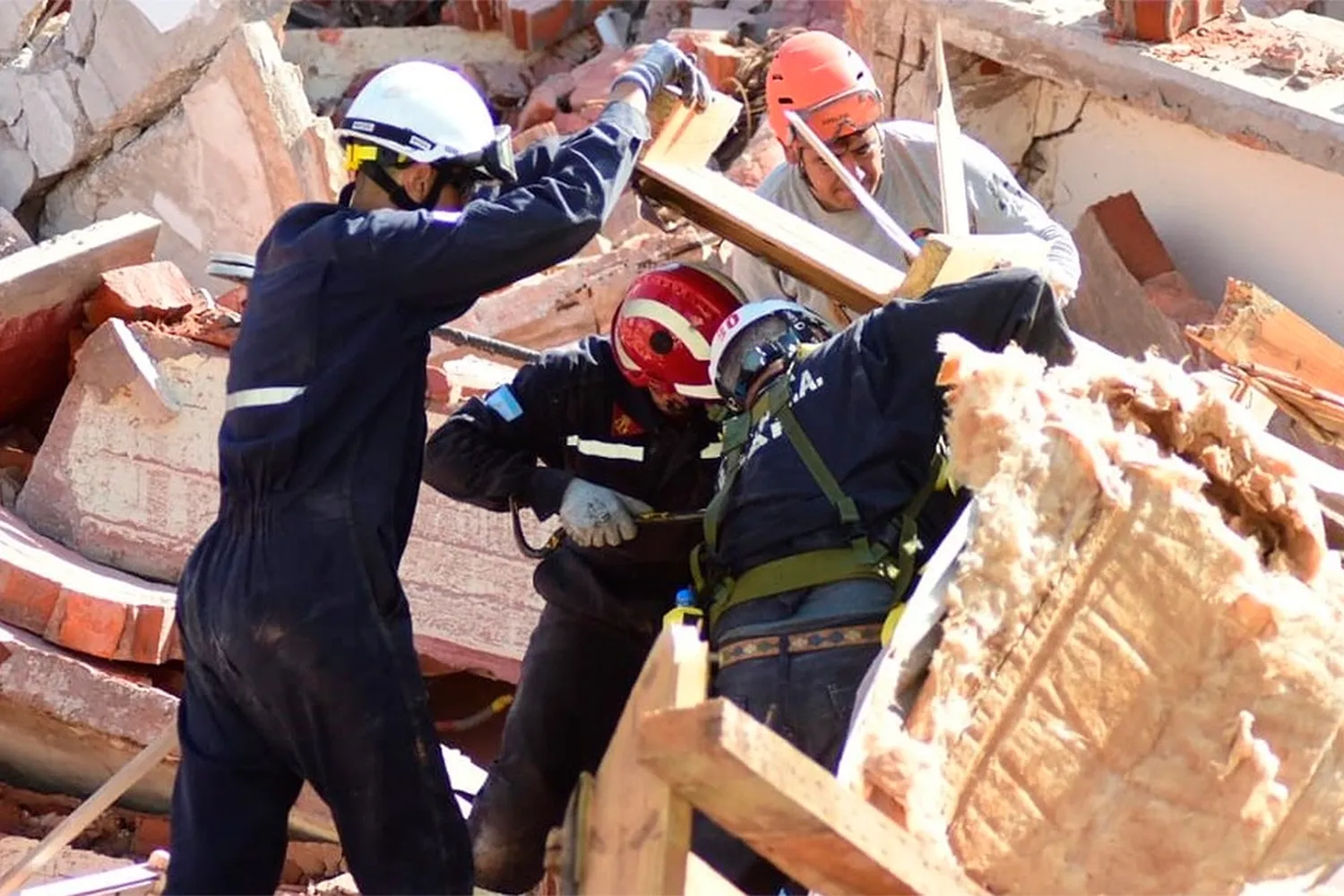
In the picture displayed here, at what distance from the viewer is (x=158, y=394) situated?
6445 mm

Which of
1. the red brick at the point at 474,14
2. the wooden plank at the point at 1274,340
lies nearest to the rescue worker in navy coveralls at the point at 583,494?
the wooden plank at the point at 1274,340

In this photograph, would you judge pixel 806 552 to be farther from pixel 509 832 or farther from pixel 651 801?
pixel 509 832

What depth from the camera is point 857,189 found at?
14.9 feet

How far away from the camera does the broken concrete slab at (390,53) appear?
10.8 metres

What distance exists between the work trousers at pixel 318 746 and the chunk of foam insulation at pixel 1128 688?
1.27m

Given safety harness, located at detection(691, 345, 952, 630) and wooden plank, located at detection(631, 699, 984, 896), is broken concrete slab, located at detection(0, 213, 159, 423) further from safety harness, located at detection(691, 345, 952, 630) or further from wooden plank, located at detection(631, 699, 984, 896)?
wooden plank, located at detection(631, 699, 984, 896)

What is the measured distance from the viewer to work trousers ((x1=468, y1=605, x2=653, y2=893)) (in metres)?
4.71

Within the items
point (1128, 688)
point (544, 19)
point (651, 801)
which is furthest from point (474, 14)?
point (651, 801)

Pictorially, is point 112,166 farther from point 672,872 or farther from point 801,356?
point 672,872

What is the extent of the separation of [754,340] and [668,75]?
Result: 65 centimetres

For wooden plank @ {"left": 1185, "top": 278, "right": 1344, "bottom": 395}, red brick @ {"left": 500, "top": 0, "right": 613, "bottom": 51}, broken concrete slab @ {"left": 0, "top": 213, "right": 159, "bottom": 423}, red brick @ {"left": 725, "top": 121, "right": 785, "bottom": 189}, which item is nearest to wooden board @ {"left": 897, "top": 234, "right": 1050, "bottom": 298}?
wooden plank @ {"left": 1185, "top": 278, "right": 1344, "bottom": 395}

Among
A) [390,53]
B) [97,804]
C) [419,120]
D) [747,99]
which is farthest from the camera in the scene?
[390,53]

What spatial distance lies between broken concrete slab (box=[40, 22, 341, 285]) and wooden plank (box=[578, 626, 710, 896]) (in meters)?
5.41

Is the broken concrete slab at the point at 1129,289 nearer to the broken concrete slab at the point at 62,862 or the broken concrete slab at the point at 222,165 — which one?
the broken concrete slab at the point at 222,165
